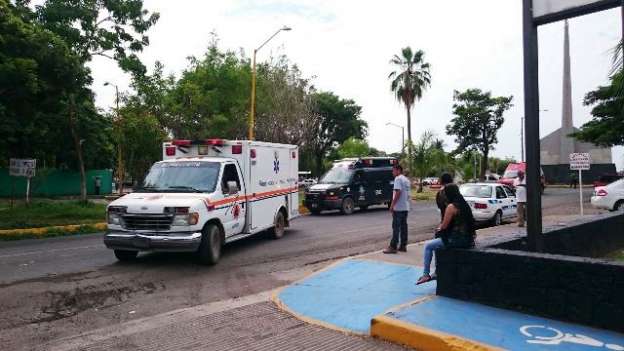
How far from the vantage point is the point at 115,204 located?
32.7ft

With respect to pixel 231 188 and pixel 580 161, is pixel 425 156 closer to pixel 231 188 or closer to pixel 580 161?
pixel 580 161

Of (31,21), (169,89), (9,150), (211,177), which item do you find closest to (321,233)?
(211,177)

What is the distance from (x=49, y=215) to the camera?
19000 millimetres

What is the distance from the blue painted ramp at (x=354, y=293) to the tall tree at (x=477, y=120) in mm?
45784

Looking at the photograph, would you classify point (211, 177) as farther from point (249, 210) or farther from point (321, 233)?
point (321, 233)

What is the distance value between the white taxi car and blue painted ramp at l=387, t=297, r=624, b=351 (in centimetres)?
1059

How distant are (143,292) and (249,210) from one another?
4180mm

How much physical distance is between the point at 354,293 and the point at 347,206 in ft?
48.2

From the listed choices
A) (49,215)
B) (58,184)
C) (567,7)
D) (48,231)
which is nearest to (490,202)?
(567,7)

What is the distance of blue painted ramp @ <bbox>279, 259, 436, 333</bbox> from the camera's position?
6.74 m

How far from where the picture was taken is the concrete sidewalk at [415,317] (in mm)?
5352

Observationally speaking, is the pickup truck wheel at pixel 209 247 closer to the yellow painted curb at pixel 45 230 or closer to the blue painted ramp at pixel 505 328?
the blue painted ramp at pixel 505 328

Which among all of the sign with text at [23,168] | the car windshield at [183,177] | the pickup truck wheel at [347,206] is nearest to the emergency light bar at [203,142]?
the car windshield at [183,177]

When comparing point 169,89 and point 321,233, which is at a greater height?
point 169,89
